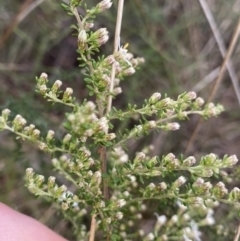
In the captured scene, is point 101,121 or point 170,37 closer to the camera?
point 101,121

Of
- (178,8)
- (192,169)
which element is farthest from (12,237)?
(178,8)

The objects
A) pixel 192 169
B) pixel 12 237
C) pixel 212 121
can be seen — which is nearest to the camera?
pixel 192 169

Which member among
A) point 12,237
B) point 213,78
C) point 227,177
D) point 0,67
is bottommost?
point 12,237

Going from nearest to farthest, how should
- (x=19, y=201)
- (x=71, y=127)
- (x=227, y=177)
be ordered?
1. (x=71, y=127)
2. (x=227, y=177)
3. (x=19, y=201)

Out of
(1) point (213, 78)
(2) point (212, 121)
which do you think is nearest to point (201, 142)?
(2) point (212, 121)

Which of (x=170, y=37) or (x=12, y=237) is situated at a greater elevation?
(x=170, y=37)

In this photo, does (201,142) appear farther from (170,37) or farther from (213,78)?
(170,37)

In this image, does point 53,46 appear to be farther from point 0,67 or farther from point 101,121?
point 101,121
